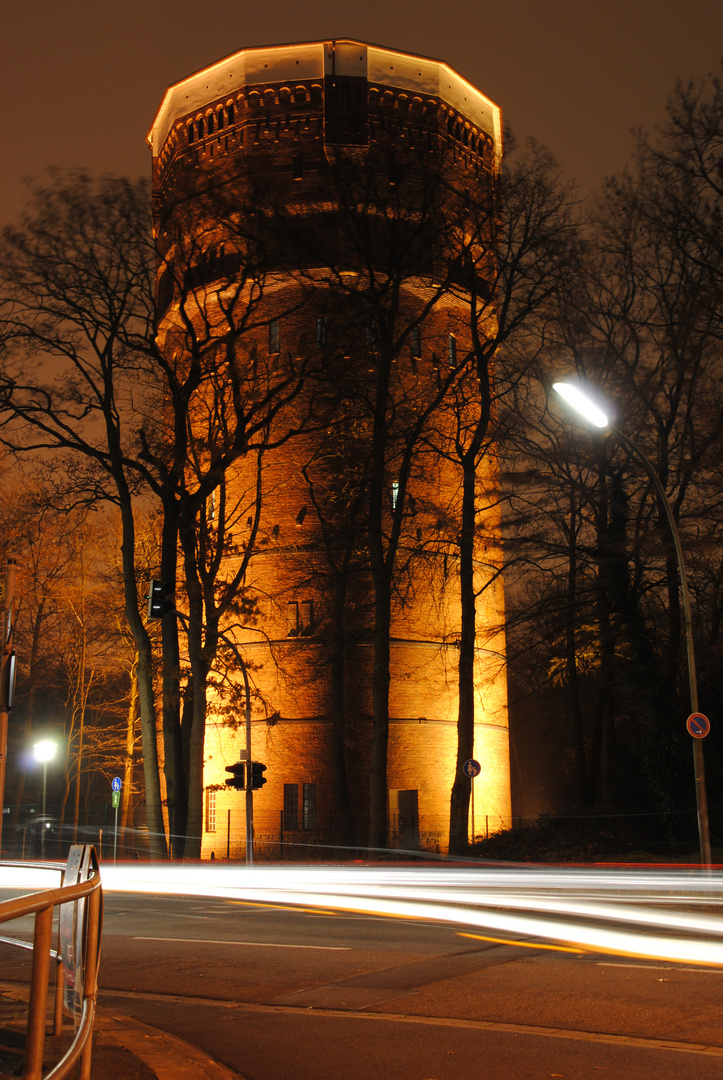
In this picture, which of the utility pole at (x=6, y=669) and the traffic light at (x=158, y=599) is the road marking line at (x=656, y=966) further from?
the traffic light at (x=158, y=599)

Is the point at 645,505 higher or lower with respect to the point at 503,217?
lower

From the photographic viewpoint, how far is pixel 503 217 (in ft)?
106

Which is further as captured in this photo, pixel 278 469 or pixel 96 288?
pixel 278 469

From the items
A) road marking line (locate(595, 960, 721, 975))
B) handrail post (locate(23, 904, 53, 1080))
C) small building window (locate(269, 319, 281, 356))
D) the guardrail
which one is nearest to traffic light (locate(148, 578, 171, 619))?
road marking line (locate(595, 960, 721, 975))

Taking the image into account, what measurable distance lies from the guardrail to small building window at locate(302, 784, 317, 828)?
107 feet

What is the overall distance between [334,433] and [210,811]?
14.3 metres

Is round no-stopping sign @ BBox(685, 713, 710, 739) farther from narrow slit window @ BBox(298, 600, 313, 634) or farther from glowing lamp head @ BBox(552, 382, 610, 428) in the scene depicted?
narrow slit window @ BBox(298, 600, 313, 634)

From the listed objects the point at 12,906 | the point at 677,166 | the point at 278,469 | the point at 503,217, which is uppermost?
the point at 503,217

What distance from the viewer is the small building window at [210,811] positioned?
131ft

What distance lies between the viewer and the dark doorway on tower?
36.9 metres

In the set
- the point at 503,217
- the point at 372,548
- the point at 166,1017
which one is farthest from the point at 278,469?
the point at 166,1017

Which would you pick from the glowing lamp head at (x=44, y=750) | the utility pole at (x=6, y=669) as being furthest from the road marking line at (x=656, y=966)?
the glowing lamp head at (x=44, y=750)

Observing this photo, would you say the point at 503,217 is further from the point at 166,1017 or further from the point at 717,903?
the point at 166,1017

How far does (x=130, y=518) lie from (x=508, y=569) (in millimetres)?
10553
